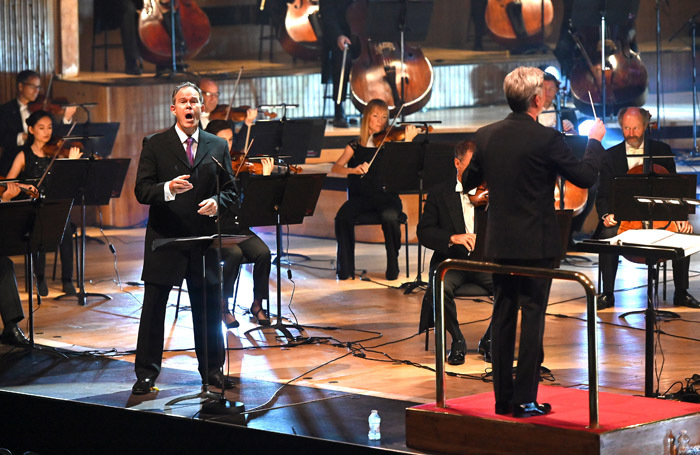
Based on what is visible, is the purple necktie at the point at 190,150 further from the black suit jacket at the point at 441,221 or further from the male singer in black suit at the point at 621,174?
the male singer in black suit at the point at 621,174

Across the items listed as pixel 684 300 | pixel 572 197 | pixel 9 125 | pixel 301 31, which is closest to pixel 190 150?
pixel 684 300

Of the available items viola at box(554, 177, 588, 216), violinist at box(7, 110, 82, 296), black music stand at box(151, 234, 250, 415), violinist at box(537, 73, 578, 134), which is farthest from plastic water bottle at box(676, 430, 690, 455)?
violinist at box(7, 110, 82, 296)

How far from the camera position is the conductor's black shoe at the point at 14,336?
5.62 meters

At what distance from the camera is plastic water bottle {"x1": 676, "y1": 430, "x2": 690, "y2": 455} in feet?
11.9

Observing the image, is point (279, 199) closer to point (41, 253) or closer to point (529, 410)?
point (41, 253)

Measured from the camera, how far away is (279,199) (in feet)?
18.4

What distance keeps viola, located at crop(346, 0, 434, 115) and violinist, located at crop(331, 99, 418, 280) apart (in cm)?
173

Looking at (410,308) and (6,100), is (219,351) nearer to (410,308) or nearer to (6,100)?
(410,308)

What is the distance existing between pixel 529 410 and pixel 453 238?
66.1 inches

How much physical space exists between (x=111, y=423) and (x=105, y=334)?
1.50 metres

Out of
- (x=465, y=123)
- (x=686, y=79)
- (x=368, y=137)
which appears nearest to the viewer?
(x=368, y=137)

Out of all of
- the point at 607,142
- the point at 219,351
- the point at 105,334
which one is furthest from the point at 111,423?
the point at 607,142

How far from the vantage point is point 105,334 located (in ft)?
19.3

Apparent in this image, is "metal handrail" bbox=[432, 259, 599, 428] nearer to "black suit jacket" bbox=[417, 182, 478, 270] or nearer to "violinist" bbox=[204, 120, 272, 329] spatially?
"black suit jacket" bbox=[417, 182, 478, 270]
